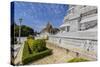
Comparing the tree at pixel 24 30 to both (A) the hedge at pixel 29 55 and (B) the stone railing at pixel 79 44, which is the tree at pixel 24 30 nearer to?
(A) the hedge at pixel 29 55

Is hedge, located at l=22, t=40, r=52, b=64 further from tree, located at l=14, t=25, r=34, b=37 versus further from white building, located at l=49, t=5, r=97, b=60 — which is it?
white building, located at l=49, t=5, r=97, b=60

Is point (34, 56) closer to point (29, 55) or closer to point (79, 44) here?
point (29, 55)

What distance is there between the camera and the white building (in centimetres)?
222

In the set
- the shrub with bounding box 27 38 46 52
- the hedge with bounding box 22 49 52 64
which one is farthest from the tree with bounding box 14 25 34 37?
the hedge with bounding box 22 49 52 64

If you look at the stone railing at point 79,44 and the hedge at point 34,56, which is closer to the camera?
the hedge at point 34,56

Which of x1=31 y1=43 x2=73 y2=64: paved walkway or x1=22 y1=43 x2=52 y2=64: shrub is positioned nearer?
x1=22 y1=43 x2=52 y2=64: shrub

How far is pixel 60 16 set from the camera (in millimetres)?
2195

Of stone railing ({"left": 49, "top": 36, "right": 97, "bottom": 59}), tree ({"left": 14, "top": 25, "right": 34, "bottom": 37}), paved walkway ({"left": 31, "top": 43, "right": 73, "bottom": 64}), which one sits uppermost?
tree ({"left": 14, "top": 25, "right": 34, "bottom": 37})

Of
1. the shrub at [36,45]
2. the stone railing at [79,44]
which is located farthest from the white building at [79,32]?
the shrub at [36,45]

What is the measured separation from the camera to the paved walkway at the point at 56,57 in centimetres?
214

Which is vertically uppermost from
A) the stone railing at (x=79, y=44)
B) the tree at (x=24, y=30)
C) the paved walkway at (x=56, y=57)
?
the tree at (x=24, y=30)

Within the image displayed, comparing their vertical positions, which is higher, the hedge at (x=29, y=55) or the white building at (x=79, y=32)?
the white building at (x=79, y=32)

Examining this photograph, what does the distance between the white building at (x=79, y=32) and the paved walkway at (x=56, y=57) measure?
2.2 inches

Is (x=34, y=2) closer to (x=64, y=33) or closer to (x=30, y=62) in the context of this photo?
(x=64, y=33)
